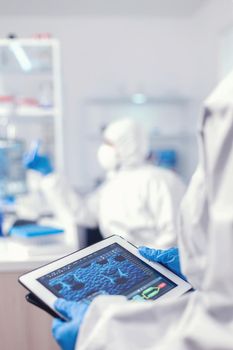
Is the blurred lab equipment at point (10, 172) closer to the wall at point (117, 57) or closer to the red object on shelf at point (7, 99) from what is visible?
the red object on shelf at point (7, 99)

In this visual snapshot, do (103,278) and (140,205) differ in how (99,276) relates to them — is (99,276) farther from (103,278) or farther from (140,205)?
(140,205)

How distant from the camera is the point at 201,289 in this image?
625mm

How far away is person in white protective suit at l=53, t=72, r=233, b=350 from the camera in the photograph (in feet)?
1.89

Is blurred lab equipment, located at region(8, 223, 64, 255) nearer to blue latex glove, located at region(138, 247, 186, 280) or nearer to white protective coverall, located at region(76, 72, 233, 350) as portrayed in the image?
blue latex glove, located at region(138, 247, 186, 280)

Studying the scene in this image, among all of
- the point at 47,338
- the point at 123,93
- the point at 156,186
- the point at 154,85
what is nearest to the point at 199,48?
the point at 154,85

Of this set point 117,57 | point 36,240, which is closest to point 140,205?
point 36,240

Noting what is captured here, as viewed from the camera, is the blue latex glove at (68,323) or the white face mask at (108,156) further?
the white face mask at (108,156)

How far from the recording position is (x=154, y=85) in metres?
3.76

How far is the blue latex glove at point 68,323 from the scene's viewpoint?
0.68m

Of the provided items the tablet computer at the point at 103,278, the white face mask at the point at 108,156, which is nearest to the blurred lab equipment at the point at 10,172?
the white face mask at the point at 108,156

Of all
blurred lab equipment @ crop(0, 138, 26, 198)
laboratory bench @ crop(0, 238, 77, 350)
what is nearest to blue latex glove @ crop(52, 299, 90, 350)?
A: laboratory bench @ crop(0, 238, 77, 350)

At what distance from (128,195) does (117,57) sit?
214cm

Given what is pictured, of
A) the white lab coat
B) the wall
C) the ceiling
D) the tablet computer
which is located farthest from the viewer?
the wall

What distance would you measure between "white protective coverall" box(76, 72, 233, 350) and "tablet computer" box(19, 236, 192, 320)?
A: 4.6 inches
